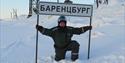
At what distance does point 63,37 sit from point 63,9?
0.67m

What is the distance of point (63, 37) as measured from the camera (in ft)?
35.5

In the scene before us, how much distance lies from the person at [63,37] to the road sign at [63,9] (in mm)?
197

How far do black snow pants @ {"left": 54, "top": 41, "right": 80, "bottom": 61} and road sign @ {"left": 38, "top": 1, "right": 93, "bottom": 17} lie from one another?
0.74 m

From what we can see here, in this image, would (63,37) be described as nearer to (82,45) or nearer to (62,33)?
(62,33)

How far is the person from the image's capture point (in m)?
10.8

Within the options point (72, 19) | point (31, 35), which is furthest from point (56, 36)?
point (72, 19)

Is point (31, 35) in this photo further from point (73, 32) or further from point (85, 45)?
point (73, 32)

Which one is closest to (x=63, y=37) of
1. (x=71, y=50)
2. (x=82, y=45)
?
(x=71, y=50)

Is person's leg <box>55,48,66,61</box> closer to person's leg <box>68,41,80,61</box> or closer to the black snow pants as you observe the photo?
the black snow pants

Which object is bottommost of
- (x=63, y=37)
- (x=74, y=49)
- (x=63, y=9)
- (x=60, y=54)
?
(x=60, y=54)

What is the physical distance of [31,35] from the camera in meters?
16.2

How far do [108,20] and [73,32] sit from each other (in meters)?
8.35

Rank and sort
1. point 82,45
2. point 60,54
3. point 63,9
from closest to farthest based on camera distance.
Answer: point 63,9, point 60,54, point 82,45

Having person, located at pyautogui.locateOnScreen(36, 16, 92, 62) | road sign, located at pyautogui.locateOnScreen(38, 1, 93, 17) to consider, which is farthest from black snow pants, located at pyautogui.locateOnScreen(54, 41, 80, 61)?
road sign, located at pyautogui.locateOnScreen(38, 1, 93, 17)
